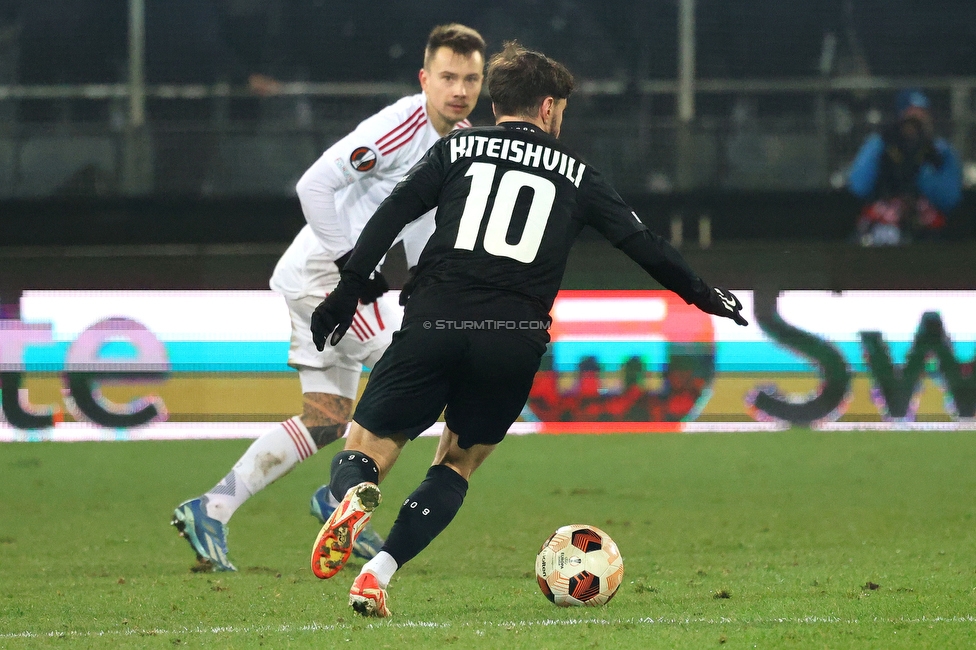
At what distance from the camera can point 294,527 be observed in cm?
565

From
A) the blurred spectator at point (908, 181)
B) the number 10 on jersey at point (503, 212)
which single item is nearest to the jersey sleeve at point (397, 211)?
the number 10 on jersey at point (503, 212)

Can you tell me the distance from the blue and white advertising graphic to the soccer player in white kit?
354cm

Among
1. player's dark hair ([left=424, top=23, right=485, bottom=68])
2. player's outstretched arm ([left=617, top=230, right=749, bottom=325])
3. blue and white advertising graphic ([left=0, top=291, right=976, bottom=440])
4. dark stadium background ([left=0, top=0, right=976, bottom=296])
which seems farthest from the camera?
dark stadium background ([left=0, top=0, right=976, bottom=296])

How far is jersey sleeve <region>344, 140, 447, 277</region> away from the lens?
11.4ft

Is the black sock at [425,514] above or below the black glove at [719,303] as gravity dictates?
below

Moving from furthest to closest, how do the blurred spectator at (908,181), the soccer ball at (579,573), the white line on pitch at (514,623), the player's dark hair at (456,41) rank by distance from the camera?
the blurred spectator at (908,181)
the player's dark hair at (456,41)
the soccer ball at (579,573)
the white line on pitch at (514,623)

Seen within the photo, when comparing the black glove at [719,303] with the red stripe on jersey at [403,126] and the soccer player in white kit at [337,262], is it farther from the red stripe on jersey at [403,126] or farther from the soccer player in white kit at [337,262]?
the red stripe on jersey at [403,126]

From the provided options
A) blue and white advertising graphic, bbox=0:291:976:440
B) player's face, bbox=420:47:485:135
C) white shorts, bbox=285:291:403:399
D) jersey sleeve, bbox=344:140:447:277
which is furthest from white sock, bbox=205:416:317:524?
blue and white advertising graphic, bbox=0:291:976:440

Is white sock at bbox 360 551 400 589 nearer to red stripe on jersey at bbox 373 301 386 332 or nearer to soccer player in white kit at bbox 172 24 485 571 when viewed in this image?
soccer player in white kit at bbox 172 24 485 571

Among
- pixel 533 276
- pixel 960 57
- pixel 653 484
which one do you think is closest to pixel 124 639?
pixel 533 276

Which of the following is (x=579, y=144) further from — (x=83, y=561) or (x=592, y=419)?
(x=83, y=561)

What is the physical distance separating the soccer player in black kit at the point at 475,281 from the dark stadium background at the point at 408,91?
22.0ft

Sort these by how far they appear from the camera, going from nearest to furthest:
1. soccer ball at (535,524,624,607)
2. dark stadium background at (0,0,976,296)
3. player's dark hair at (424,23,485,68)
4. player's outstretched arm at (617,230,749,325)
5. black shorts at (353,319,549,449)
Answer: black shorts at (353,319,549,449), player's outstretched arm at (617,230,749,325), soccer ball at (535,524,624,607), player's dark hair at (424,23,485,68), dark stadium background at (0,0,976,296)

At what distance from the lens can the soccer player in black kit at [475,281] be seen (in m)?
3.41
